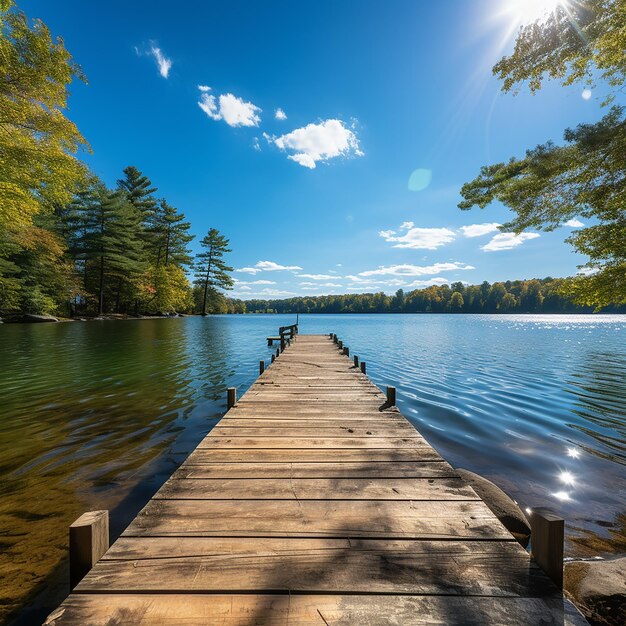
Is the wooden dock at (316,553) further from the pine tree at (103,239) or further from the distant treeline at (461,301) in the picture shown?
the distant treeline at (461,301)

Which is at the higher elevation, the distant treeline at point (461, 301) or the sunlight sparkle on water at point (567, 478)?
the distant treeline at point (461, 301)

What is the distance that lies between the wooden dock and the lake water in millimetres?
1539

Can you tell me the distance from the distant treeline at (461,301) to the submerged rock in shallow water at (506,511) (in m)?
91.4

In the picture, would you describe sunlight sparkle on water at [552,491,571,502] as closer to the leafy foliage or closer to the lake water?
the lake water

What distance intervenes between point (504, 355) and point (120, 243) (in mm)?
46937

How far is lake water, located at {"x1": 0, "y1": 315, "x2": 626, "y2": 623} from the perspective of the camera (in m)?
3.74

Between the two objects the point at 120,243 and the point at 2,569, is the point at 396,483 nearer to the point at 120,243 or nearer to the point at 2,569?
the point at 2,569

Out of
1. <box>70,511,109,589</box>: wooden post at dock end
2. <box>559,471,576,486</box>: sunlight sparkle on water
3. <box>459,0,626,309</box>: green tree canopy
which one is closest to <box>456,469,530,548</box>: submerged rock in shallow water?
<box>559,471,576,486</box>: sunlight sparkle on water

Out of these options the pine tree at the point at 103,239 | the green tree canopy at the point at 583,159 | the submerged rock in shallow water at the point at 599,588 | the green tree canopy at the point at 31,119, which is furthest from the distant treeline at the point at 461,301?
the submerged rock in shallow water at the point at 599,588

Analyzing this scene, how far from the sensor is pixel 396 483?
313 centimetres

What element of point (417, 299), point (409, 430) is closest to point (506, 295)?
point (417, 299)

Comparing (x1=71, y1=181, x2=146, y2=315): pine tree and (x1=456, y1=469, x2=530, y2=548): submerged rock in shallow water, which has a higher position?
(x1=71, y1=181, x2=146, y2=315): pine tree

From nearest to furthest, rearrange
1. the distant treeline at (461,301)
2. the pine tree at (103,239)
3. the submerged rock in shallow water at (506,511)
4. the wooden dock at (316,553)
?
1. the wooden dock at (316,553)
2. the submerged rock in shallow water at (506,511)
3. the pine tree at (103,239)
4. the distant treeline at (461,301)

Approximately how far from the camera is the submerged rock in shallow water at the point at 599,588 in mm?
2410
